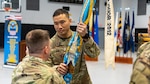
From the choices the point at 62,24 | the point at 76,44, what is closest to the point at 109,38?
the point at 62,24

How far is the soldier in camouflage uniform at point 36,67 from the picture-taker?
159cm

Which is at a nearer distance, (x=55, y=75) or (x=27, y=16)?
(x=55, y=75)

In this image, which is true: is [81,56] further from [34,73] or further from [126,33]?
[126,33]

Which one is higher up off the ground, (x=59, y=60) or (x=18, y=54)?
(x=59, y=60)

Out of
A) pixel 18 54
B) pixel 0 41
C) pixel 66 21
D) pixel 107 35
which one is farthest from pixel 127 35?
pixel 66 21

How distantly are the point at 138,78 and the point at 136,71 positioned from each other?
3cm

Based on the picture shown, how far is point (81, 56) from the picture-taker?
2070 mm

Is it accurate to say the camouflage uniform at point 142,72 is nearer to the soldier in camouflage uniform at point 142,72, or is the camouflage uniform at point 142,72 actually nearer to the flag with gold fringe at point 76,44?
the soldier in camouflage uniform at point 142,72

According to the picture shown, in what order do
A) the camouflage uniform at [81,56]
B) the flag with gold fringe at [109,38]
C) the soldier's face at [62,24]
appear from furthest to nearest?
the flag with gold fringe at [109,38], the soldier's face at [62,24], the camouflage uniform at [81,56]

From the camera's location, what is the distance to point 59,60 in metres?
2.10

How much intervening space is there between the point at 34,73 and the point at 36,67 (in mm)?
47

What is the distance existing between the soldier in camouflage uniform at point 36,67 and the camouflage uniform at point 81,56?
410 mm

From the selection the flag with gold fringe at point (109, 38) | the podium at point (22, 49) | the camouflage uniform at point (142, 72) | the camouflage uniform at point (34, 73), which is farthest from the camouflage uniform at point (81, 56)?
the podium at point (22, 49)

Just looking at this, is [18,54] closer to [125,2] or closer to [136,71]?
[136,71]
